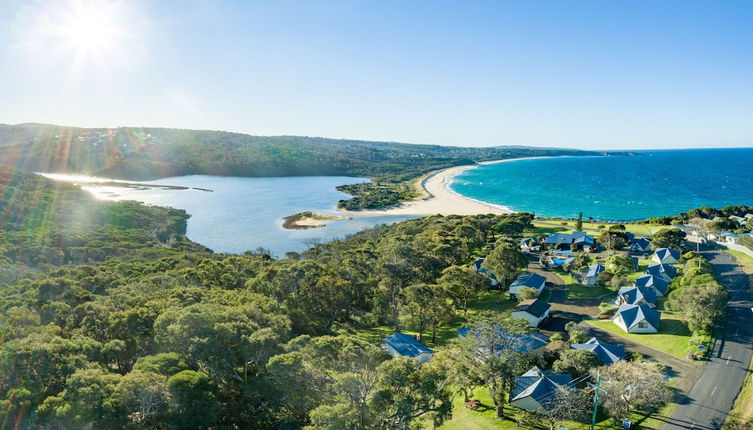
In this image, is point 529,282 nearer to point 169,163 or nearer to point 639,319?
point 639,319

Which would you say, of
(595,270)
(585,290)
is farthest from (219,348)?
(595,270)

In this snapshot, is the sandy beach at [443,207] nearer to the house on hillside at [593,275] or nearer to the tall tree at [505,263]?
the house on hillside at [593,275]

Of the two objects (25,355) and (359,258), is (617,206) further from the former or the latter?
(25,355)

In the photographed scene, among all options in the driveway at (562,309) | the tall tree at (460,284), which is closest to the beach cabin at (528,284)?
the driveway at (562,309)

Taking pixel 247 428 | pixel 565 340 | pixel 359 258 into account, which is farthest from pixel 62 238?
pixel 565 340

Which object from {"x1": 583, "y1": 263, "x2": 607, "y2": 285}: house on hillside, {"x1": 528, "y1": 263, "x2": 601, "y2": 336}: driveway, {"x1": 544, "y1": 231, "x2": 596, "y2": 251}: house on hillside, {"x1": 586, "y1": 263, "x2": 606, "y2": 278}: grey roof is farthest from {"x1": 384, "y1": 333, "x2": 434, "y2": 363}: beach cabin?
{"x1": 544, "y1": 231, "x2": 596, "y2": 251}: house on hillside
